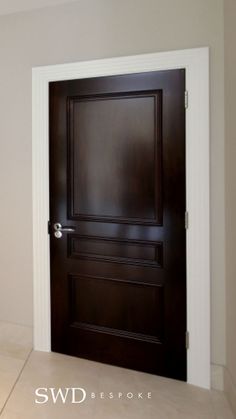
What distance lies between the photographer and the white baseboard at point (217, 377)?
1.72 meters

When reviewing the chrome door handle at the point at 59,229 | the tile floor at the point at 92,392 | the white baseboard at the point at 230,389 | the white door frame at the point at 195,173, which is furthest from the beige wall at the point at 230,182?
the chrome door handle at the point at 59,229

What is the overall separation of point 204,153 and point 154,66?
2.09 ft

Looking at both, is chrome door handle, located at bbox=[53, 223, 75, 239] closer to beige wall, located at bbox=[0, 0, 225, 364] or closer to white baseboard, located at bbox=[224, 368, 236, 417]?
beige wall, located at bbox=[0, 0, 225, 364]

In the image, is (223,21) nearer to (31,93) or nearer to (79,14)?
(79,14)

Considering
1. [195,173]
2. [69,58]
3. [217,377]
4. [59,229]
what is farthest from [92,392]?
[69,58]

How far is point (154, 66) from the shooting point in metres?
1.75

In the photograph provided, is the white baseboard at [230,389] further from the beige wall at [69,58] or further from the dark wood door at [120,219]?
the dark wood door at [120,219]

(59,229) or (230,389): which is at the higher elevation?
(59,229)

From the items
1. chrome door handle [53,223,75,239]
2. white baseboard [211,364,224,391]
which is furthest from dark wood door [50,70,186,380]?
white baseboard [211,364,224,391]

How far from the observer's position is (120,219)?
6.21 feet

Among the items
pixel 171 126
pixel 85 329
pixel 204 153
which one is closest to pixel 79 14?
pixel 171 126

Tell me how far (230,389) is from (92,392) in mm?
817

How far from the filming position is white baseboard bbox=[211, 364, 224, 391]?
5.64 ft

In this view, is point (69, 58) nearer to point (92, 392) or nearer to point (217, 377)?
point (92, 392)
